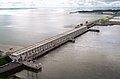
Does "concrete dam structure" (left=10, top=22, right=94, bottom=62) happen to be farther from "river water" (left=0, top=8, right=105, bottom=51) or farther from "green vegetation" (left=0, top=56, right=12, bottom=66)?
"river water" (left=0, top=8, right=105, bottom=51)

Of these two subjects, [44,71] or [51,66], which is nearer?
[44,71]

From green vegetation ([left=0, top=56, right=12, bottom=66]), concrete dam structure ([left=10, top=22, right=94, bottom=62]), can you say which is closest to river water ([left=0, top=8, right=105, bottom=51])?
concrete dam structure ([left=10, top=22, right=94, bottom=62])

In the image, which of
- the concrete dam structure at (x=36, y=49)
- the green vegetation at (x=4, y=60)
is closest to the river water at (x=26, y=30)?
the concrete dam structure at (x=36, y=49)

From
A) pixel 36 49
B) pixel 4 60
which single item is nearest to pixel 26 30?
pixel 36 49

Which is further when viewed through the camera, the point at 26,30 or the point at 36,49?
the point at 26,30

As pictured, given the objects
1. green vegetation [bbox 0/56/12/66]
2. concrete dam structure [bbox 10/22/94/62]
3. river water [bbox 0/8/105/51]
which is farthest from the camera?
river water [bbox 0/8/105/51]

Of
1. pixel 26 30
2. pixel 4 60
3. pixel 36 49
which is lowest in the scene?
pixel 26 30

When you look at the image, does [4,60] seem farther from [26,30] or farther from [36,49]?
[26,30]

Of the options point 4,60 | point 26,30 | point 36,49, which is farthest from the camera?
point 26,30

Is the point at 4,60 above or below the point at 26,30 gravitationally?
above

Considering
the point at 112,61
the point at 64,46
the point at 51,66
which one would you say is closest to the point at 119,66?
the point at 112,61

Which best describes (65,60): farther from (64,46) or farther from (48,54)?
(64,46)
